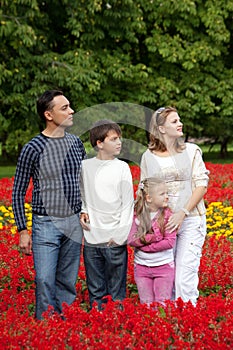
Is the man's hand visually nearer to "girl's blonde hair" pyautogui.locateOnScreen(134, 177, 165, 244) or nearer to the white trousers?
"girl's blonde hair" pyautogui.locateOnScreen(134, 177, 165, 244)

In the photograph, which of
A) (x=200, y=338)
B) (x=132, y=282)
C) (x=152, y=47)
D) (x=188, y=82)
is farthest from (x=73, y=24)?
(x=200, y=338)

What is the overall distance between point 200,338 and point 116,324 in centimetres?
56

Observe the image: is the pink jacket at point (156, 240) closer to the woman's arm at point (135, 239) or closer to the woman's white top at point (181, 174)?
the woman's arm at point (135, 239)

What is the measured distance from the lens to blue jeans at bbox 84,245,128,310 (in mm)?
4902

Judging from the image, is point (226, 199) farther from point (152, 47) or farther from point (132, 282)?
point (152, 47)

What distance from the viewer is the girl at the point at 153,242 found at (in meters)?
4.91

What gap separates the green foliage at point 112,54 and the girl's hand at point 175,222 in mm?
12501

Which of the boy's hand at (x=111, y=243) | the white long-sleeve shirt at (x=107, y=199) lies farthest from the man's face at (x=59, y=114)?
the boy's hand at (x=111, y=243)

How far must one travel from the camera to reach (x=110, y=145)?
4.77 metres

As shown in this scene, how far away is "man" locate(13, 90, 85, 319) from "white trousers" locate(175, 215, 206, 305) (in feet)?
2.97

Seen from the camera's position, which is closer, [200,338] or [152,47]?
[200,338]

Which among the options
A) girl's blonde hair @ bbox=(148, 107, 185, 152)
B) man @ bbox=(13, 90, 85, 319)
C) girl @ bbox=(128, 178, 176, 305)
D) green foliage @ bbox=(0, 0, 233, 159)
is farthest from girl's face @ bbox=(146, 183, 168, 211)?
green foliage @ bbox=(0, 0, 233, 159)

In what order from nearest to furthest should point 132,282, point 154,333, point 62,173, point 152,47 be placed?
point 154,333 → point 62,173 → point 132,282 → point 152,47

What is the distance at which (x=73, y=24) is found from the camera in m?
18.6
